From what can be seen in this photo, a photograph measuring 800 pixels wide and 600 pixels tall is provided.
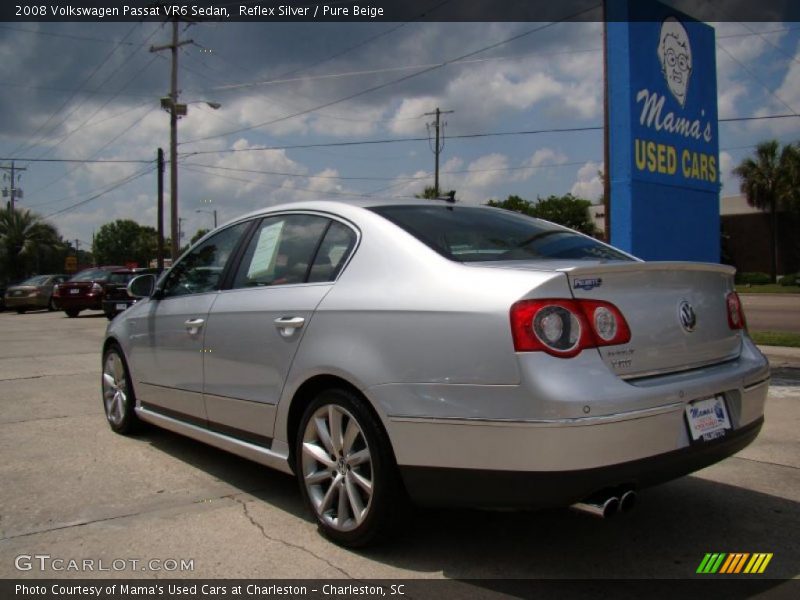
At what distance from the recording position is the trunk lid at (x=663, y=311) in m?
2.79

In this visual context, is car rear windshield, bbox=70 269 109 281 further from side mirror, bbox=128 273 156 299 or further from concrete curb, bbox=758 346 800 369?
concrete curb, bbox=758 346 800 369

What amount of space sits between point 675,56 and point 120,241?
11253 centimetres

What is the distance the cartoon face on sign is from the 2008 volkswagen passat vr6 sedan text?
22.1 ft

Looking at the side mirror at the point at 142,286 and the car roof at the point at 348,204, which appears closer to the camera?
the car roof at the point at 348,204

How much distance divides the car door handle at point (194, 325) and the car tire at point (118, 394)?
4.06 feet

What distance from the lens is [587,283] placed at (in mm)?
2787

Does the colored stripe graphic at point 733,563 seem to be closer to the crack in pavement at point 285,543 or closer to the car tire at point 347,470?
the car tire at point 347,470

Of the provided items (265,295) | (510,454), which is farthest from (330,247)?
(510,454)

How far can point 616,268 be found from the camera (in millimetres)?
2879

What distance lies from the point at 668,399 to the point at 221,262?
2.76 m

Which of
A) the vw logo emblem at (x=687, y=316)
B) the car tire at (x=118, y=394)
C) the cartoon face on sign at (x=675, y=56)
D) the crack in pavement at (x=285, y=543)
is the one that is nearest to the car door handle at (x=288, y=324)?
the crack in pavement at (x=285, y=543)

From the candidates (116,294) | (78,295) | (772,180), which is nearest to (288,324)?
(116,294)

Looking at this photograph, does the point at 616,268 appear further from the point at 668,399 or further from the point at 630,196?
the point at 630,196
